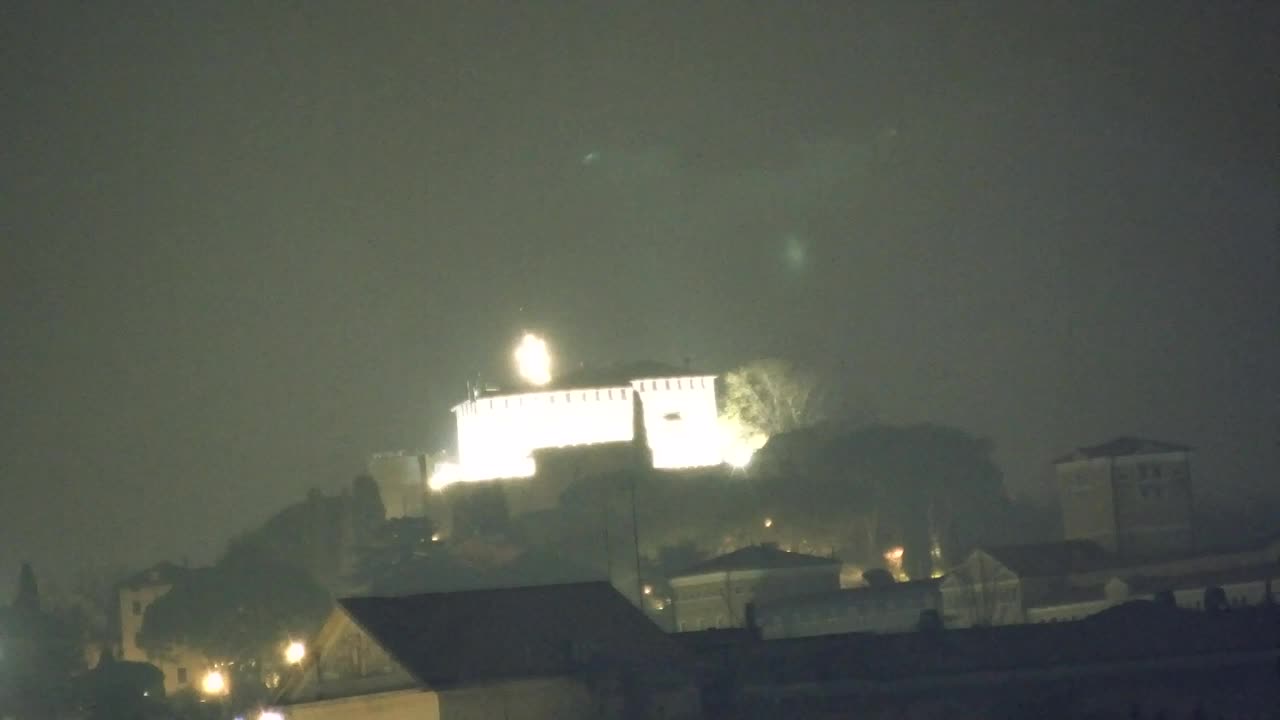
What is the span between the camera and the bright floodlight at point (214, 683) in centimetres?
7662

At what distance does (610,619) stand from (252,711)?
52.0 ft

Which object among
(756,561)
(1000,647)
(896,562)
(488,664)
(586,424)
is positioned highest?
(586,424)

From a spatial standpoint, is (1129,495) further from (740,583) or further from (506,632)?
(506,632)

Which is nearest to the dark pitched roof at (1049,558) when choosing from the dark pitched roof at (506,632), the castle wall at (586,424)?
the castle wall at (586,424)

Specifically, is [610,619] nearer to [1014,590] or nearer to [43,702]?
[43,702]

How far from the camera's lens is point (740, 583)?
82.7 metres

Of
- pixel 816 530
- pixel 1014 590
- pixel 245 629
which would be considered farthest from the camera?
pixel 816 530

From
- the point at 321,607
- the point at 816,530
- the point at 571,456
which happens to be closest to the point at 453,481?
the point at 571,456

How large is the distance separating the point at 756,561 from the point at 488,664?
42.7m

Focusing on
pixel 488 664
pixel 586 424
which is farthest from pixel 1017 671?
pixel 586 424

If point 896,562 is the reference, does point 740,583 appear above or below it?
below

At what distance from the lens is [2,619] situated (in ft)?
262

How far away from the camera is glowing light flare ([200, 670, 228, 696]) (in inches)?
3012

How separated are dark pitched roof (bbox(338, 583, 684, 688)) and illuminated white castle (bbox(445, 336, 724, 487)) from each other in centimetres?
6454
